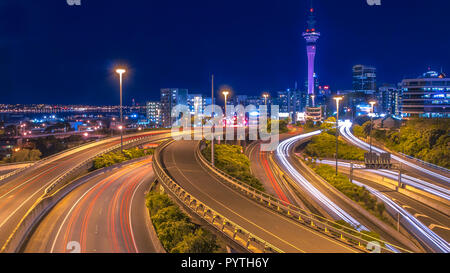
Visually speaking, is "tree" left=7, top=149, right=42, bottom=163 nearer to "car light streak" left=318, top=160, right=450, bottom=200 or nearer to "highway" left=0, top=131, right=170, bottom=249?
"highway" left=0, top=131, right=170, bottom=249

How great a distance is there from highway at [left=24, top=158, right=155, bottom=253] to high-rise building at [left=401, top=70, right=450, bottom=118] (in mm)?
77230

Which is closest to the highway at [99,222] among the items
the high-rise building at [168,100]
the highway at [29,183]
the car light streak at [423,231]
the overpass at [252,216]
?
the highway at [29,183]

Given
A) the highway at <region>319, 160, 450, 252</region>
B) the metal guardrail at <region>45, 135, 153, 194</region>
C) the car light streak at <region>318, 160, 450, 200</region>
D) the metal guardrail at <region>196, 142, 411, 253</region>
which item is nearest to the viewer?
the metal guardrail at <region>196, 142, 411, 253</region>

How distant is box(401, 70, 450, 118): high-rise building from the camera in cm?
7775

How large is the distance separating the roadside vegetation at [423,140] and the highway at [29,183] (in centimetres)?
3924

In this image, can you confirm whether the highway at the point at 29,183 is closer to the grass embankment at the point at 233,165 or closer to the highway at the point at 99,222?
the highway at the point at 99,222

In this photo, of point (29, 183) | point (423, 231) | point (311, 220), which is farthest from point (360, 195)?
point (29, 183)

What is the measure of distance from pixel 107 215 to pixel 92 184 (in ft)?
26.8

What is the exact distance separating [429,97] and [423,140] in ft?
144

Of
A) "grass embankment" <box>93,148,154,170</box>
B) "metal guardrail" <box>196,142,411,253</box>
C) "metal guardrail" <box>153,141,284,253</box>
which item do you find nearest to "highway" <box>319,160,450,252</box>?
"metal guardrail" <box>196,142,411,253</box>

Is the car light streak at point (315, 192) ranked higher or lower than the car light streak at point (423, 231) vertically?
higher

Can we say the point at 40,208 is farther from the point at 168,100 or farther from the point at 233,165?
the point at 168,100

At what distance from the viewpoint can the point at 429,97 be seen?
7912 centimetres

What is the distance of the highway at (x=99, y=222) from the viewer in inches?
562
